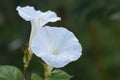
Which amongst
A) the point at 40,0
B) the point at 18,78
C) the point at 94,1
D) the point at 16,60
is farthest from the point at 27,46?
the point at 16,60

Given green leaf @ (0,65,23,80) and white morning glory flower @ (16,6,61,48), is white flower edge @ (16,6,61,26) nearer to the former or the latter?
white morning glory flower @ (16,6,61,48)

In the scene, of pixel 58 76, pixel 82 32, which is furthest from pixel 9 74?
pixel 82 32

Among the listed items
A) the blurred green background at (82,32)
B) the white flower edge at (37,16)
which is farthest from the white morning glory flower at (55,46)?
the blurred green background at (82,32)

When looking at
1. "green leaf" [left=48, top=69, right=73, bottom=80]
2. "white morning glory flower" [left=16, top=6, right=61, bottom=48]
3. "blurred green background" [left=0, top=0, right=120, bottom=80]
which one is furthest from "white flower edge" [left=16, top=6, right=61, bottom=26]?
"blurred green background" [left=0, top=0, right=120, bottom=80]

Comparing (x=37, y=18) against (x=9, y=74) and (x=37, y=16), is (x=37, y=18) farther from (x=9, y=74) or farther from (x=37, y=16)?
(x=9, y=74)

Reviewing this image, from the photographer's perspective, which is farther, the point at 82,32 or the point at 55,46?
the point at 82,32
